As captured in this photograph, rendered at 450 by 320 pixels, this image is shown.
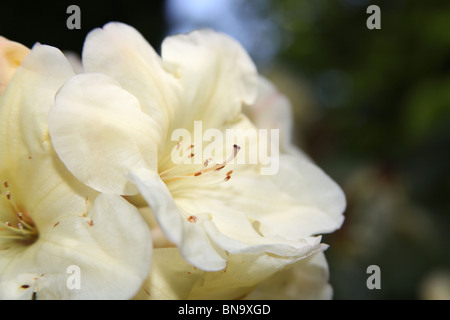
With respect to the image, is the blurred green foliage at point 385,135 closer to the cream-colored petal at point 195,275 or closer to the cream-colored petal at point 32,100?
the cream-colored petal at point 195,275

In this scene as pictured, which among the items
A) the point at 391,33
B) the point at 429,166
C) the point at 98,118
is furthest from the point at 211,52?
the point at 391,33

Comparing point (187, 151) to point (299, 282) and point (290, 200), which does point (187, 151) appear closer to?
point (290, 200)

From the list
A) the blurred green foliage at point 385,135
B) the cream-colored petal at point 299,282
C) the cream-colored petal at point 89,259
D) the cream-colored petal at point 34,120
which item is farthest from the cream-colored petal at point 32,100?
the blurred green foliage at point 385,135

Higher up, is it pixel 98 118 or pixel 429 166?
pixel 98 118

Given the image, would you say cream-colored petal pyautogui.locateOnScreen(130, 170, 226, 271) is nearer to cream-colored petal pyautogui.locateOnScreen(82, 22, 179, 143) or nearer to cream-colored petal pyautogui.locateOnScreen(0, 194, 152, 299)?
cream-colored petal pyautogui.locateOnScreen(0, 194, 152, 299)

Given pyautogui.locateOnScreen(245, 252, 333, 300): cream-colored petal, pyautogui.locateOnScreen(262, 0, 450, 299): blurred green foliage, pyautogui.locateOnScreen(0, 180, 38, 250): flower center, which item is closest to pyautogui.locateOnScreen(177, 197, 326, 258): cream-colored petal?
pyautogui.locateOnScreen(245, 252, 333, 300): cream-colored petal

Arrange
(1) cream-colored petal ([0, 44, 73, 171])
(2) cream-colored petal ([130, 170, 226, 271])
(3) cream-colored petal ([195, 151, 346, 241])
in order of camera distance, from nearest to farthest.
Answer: (2) cream-colored petal ([130, 170, 226, 271]) < (1) cream-colored petal ([0, 44, 73, 171]) < (3) cream-colored petal ([195, 151, 346, 241])
